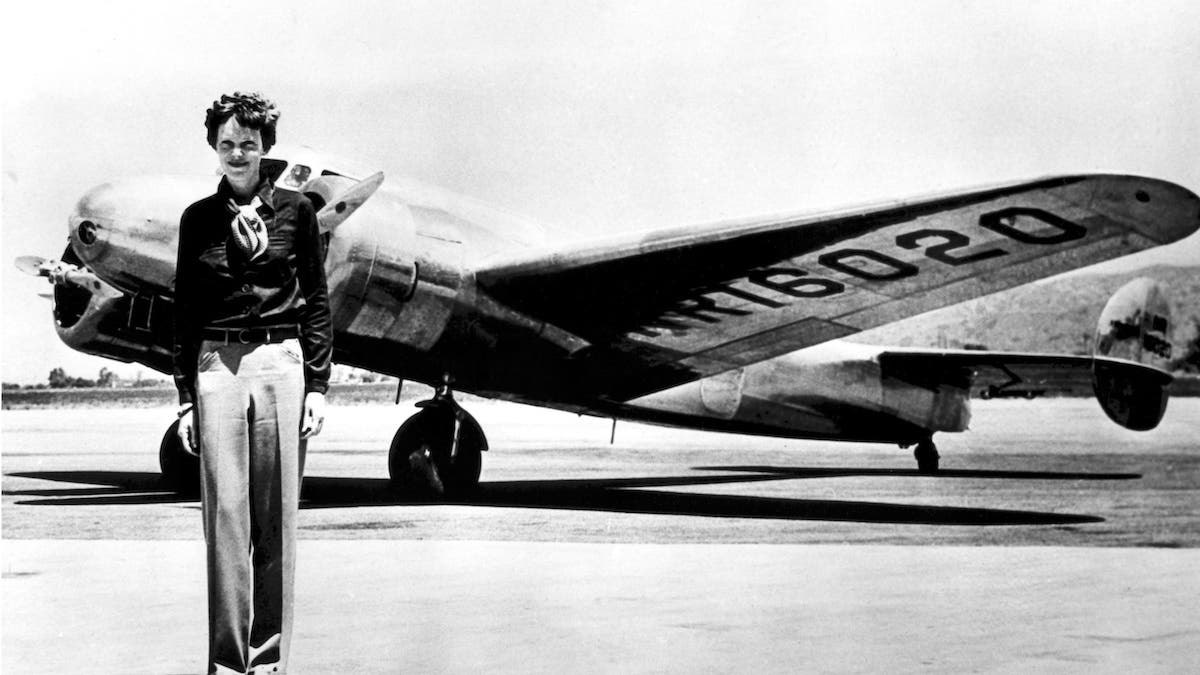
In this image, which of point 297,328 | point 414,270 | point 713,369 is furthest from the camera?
point 713,369

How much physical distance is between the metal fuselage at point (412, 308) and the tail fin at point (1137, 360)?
248 cm

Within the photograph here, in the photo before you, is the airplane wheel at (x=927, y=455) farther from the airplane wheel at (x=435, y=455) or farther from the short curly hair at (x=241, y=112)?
the short curly hair at (x=241, y=112)

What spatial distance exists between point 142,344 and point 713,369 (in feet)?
14.4

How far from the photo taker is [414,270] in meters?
7.55

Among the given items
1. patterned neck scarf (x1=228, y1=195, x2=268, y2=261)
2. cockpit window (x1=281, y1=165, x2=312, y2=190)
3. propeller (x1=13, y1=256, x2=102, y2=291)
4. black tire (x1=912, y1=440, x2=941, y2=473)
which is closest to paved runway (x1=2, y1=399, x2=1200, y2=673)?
black tire (x1=912, y1=440, x2=941, y2=473)

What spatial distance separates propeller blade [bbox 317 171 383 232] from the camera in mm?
7082

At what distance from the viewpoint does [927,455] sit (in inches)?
410

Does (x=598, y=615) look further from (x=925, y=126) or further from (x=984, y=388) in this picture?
(x=984, y=388)

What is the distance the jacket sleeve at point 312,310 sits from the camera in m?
3.51

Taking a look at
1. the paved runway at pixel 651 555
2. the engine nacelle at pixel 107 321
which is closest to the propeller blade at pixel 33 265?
the engine nacelle at pixel 107 321

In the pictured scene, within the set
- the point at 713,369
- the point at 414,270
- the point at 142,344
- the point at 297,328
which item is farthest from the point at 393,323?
the point at 297,328

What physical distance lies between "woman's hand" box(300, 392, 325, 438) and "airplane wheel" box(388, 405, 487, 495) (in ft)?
15.2

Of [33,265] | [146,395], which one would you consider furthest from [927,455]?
Result: [33,265]

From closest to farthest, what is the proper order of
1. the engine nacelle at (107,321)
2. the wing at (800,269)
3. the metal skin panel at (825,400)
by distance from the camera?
the wing at (800,269), the engine nacelle at (107,321), the metal skin panel at (825,400)
